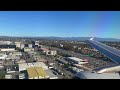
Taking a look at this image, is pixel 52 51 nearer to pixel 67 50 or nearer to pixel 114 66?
pixel 67 50

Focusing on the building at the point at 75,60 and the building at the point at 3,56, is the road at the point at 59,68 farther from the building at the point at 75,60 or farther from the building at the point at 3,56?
the building at the point at 3,56

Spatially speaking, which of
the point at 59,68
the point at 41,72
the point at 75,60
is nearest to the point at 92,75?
the point at 75,60

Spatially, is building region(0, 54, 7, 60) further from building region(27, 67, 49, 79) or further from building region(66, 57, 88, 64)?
building region(66, 57, 88, 64)

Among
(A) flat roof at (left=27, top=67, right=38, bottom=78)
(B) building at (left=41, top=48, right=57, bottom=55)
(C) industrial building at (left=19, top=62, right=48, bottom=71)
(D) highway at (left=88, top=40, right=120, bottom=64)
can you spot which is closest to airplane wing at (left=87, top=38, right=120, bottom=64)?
(D) highway at (left=88, top=40, right=120, bottom=64)

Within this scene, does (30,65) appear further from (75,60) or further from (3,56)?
(75,60)

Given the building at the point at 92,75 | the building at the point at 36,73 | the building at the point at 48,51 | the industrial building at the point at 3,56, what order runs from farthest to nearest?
1. the building at the point at 48,51
2. the industrial building at the point at 3,56
3. the building at the point at 92,75
4. the building at the point at 36,73

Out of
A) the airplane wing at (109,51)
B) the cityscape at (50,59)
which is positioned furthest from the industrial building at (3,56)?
the airplane wing at (109,51)

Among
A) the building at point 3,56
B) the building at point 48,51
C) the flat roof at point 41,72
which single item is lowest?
the flat roof at point 41,72

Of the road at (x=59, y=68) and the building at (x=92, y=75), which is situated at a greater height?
the road at (x=59, y=68)
